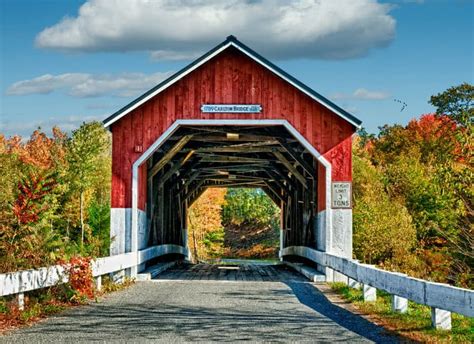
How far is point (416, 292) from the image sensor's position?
9.27 meters

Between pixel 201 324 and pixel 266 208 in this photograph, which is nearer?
pixel 201 324

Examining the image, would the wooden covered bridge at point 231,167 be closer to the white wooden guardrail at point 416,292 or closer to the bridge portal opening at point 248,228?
the white wooden guardrail at point 416,292

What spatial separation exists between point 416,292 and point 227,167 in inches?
694

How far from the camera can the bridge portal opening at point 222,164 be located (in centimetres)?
2073

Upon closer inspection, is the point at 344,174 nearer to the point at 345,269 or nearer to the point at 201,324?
the point at 345,269

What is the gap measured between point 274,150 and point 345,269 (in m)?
8.55

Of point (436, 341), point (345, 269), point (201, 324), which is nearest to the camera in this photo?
point (436, 341)

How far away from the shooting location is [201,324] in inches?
372

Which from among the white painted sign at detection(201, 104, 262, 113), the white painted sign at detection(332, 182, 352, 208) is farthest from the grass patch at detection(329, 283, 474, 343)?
the white painted sign at detection(201, 104, 262, 113)

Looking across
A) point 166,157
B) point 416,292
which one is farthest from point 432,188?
point 416,292

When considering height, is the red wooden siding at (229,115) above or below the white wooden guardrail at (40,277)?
above

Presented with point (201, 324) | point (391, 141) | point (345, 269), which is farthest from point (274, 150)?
point (391, 141)

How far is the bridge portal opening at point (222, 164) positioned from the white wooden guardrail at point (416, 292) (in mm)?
7136

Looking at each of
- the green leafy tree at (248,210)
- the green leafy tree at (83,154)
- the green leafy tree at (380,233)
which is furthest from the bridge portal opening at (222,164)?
the green leafy tree at (248,210)
